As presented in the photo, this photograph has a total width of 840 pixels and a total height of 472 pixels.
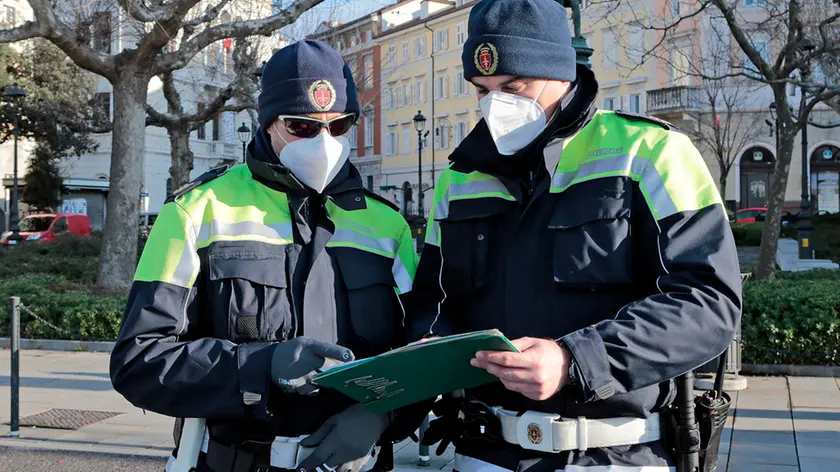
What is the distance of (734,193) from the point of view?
41.7 metres

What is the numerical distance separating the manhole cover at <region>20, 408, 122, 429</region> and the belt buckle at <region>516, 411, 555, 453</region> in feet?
21.9

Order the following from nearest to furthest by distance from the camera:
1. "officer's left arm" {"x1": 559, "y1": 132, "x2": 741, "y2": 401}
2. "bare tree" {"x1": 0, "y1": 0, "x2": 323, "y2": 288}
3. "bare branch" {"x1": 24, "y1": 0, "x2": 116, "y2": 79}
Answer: "officer's left arm" {"x1": 559, "y1": 132, "x2": 741, "y2": 401} < "bare branch" {"x1": 24, "y1": 0, "x2": 116, "y2": 79} < "bare tree" {"x1": 0, "y1": 0, "x2": 323, "y2": 288}

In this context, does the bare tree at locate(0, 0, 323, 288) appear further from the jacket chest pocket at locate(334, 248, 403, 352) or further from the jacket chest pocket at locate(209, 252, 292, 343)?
the jacket chest pocket at locate(209, 252, 292, 343)

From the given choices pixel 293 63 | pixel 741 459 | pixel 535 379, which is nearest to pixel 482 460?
pixel 535 379

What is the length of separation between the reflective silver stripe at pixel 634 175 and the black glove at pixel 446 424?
2.54ft

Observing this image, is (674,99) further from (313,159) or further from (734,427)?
(313,159)

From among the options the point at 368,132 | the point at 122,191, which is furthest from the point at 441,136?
the point at 122,191

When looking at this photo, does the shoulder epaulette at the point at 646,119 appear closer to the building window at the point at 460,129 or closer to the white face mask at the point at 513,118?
the white face mask at the point at 513,118

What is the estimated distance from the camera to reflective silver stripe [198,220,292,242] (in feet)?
9.28

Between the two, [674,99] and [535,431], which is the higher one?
[674,99]

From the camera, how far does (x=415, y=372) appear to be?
7.58ft

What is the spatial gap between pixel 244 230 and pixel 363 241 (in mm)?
422

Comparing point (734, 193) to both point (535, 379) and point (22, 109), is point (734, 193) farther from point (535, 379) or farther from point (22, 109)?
point (535, 379)

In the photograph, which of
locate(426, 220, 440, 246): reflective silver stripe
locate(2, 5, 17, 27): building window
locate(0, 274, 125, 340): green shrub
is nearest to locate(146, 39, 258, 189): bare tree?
locate(0, 274, 125, 340): green shrub
